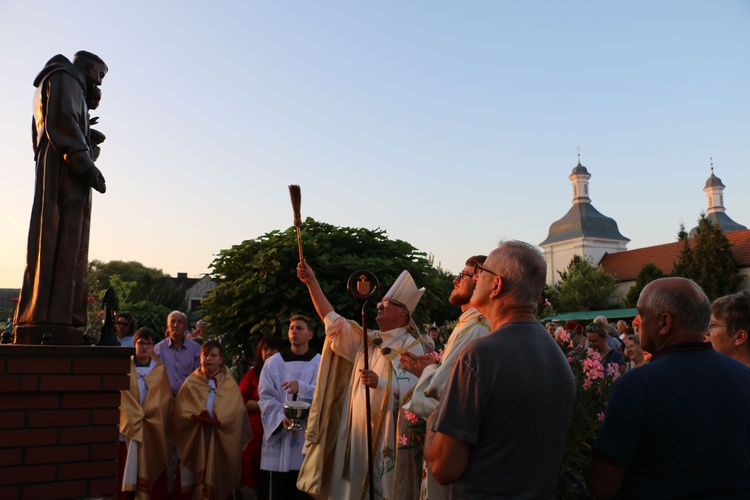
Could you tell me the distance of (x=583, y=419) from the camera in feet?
12.9

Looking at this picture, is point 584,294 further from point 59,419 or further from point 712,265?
point 59,419

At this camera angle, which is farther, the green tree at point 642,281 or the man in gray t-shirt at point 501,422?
the green tree at point 642,281

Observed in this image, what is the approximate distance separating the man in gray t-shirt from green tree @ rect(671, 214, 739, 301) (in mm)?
52874

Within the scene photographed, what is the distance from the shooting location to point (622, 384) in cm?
260

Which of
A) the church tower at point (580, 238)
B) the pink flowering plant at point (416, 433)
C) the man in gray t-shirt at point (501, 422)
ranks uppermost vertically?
the church tower at point (580, 238)

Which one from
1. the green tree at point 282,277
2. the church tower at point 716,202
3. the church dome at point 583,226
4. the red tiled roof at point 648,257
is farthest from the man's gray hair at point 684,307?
the church tower at point 716,202

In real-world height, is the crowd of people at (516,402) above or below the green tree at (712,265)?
below

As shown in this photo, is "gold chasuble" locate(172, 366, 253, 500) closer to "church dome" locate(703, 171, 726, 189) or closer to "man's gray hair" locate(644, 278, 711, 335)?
"man's gray hair" locate(644, 278, 711, 335)

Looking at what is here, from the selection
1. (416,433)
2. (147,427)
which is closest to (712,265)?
(147,427)

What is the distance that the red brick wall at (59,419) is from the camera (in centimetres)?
398

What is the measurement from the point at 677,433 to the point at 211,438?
19.8ft

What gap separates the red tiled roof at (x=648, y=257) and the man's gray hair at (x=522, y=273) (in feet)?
202

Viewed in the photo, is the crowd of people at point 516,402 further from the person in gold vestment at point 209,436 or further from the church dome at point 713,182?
the church dome at point 713,182

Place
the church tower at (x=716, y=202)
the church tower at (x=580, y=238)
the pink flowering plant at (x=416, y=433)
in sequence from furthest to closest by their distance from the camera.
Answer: the church tower at (x=716, y=202), the church tower at (x=580, y=238), the pink flowering plant at (x=416, y=433)
